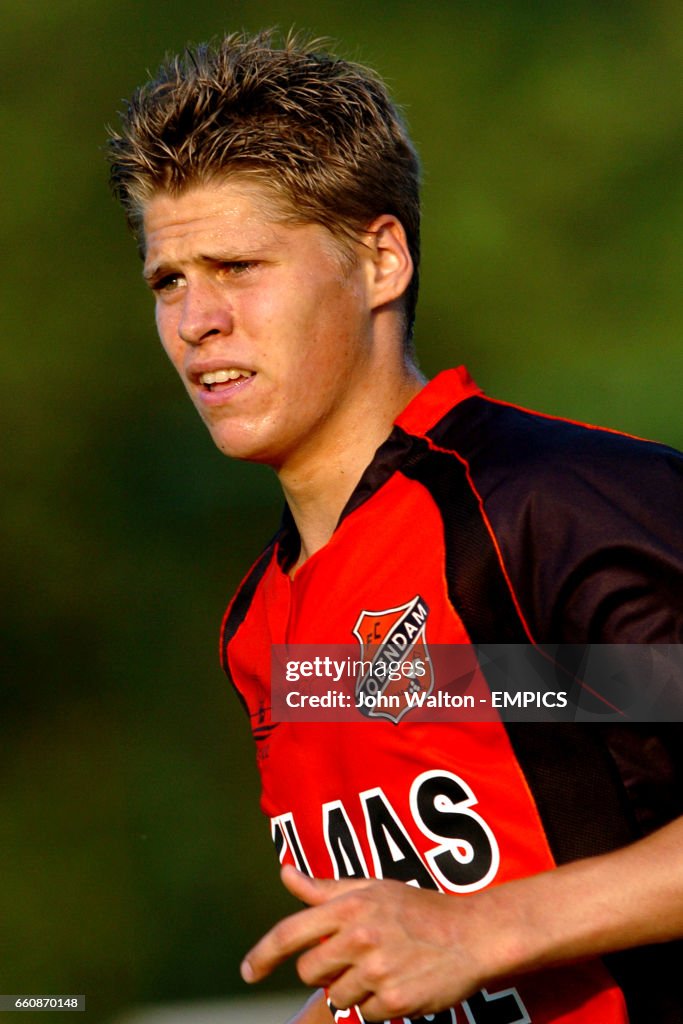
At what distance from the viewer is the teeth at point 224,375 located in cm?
229

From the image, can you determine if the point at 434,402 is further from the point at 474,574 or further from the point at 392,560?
the point at 474,574

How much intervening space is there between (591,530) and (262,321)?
0.69 meters

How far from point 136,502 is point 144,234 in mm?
5045

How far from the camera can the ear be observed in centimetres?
A: 240

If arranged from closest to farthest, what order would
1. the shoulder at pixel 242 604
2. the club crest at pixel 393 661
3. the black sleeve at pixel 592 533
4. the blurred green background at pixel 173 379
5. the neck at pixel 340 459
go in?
the black sleeve at pixel 592 533 < the club crest at pixel 393 661 < the neck at pixel 340 459 < the shoulder at pixel 242 604 < the blurred green background at pixel 173 379

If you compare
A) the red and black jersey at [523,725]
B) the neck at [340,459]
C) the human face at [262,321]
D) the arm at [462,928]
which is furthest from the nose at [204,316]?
the arm at [462,928]

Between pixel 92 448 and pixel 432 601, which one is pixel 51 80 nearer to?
pixel 92 448

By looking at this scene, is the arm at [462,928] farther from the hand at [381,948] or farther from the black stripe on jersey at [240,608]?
the black stripe on jersey at [240,608]

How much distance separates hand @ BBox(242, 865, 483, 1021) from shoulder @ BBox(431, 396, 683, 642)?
431mm

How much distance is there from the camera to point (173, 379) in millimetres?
7480

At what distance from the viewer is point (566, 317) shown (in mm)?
7613

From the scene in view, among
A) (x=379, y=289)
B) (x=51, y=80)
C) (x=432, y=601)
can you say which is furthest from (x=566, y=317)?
(x=432, y=601)

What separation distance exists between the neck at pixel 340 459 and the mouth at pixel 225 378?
158 mm
